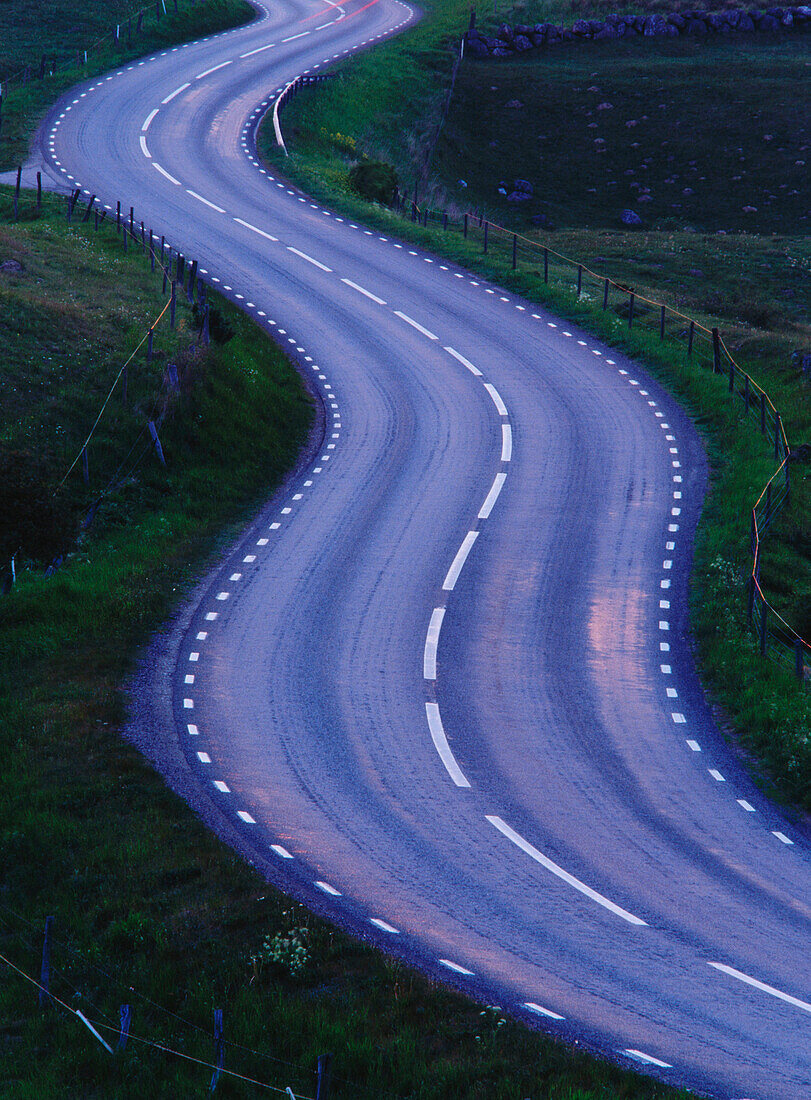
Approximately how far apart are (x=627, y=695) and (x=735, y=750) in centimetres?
189

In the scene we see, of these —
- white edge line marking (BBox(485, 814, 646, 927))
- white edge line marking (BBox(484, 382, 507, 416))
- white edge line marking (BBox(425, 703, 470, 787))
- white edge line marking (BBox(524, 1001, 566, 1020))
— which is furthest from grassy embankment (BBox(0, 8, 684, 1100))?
white edge line marking (BBox(484, 382, 507, 416))

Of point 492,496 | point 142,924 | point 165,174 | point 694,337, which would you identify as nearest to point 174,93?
point 165,174

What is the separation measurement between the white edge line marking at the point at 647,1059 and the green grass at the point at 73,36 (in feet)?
166

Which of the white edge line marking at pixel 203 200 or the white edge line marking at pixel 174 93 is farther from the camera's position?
the white edge line marking at pixel 174 93

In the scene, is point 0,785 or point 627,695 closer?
point 0,785

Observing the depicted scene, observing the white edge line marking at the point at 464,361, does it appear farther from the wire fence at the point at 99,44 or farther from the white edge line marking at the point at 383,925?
the wire fence at the point at 99,44

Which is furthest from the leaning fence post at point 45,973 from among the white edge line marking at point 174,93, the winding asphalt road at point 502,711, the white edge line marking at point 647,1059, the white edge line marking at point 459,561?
the white edge line marking at point 174,93

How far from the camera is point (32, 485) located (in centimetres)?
1706

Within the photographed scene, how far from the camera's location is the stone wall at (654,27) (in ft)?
239

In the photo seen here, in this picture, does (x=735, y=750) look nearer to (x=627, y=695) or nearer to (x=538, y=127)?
(x=627, y=695)

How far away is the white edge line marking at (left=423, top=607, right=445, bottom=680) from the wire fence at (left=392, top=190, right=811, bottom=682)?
5.39m

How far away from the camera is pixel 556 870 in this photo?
1266 cm

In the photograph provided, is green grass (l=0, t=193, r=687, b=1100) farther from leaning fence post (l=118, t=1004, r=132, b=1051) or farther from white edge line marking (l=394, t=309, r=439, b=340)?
white edge line marking (l=394, t=309, r=439, b=340)

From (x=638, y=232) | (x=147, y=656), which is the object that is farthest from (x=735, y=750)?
(x=638, y=232)
